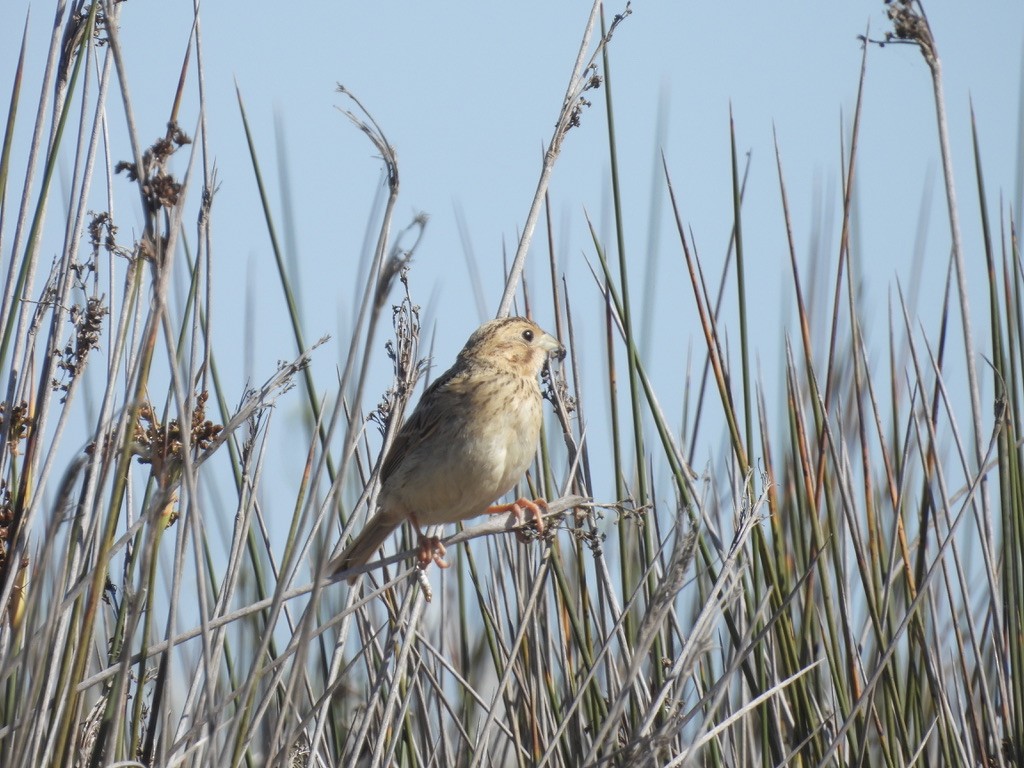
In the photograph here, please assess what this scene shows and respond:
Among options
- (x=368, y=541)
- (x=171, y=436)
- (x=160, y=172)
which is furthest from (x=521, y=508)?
(x=160, y=172)

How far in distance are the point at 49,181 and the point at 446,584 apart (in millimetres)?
2269

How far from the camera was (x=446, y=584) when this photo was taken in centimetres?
452

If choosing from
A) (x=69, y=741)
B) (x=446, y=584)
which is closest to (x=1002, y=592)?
(x=446, y=584)

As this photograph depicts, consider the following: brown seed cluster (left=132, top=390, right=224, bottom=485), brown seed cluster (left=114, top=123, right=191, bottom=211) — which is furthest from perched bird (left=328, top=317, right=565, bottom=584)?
brown seed cluster (left=114, top=123, right=191, bottom=211)

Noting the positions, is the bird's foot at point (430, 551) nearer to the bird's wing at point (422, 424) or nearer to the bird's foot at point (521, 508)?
the bird's foot at point (521, 508)

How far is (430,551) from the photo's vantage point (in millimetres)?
3848

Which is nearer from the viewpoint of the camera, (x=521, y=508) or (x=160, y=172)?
(x=160, y=172)

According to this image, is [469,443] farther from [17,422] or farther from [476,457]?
[17,422]

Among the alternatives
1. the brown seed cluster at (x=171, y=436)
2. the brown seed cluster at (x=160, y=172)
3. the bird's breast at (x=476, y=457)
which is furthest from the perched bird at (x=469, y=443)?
the brown seed cluster at (x=160, y=172)

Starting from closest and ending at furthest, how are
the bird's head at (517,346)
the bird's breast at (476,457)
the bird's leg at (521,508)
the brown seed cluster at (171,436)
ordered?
the brown seed cluster at (171,436) < the bird's leg at (521,508) < the bird's breast at (476,457) < the bird's head at (517,346)

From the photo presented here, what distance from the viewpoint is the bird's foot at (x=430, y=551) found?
147 inches

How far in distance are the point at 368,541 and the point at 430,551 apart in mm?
526

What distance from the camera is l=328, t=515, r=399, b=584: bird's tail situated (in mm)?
4102

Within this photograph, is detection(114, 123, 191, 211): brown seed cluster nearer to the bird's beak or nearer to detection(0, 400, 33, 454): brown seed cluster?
detection(0, 400, 33, 454): brown seed cluster
